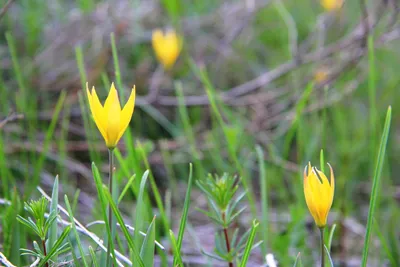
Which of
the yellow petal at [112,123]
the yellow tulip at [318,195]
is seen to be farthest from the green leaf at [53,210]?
the yellow tulip at [318,195]

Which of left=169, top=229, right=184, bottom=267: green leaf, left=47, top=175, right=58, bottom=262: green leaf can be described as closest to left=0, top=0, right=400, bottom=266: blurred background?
left=47, top=175, right=58, bottom=262: green leaf

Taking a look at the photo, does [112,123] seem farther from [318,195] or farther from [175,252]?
[318,195]

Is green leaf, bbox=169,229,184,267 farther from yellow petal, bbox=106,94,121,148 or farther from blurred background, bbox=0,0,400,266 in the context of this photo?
blurred background, bbox=0,0,400,266

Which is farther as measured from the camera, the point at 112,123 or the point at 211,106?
the point at 211,106

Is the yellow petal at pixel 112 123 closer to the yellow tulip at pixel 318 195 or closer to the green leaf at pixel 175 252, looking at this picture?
the green leaf at pixel 175 252

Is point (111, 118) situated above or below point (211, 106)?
above

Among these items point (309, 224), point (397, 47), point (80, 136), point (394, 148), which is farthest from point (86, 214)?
point (397, 47)

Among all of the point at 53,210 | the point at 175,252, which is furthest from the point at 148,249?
the point at 53,210

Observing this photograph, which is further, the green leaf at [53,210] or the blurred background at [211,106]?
the blurred background at [211,106]
